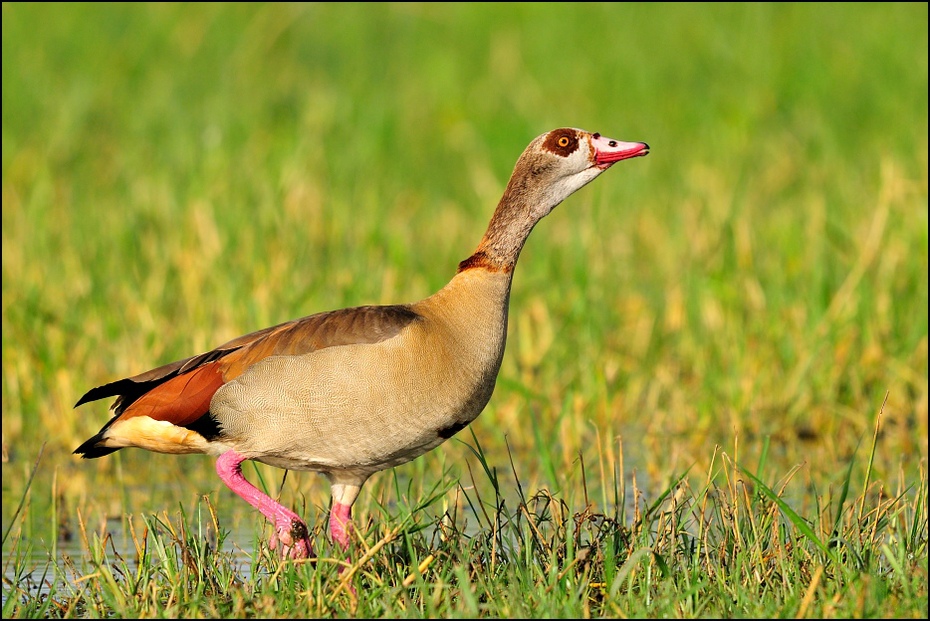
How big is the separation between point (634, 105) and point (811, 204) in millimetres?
2965

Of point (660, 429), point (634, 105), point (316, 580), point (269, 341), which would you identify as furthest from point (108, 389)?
point (634, 105)

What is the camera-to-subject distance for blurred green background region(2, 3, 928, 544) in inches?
289

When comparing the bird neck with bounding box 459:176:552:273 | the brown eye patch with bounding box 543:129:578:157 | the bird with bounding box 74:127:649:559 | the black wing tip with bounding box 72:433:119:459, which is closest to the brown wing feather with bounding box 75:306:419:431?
the bird with bounding box 74:127:649:559

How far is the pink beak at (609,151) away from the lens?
17.6ft

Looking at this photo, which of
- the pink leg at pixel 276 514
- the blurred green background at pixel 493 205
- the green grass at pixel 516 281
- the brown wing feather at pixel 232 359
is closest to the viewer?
the green grass at pixel 516 281

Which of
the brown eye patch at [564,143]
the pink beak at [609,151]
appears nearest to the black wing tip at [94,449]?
the brown eye patch at [564,143]

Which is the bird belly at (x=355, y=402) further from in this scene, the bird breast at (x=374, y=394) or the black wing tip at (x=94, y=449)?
the black wing tip at (x=94, y=449)

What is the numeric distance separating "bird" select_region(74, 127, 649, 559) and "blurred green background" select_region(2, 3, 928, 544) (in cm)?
57

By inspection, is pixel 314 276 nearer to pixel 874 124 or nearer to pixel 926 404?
pixel 926 404

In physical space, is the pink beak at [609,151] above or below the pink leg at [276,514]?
above

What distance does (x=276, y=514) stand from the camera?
502 cm

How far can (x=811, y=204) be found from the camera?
10.4 metres

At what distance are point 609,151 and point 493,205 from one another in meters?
4.99

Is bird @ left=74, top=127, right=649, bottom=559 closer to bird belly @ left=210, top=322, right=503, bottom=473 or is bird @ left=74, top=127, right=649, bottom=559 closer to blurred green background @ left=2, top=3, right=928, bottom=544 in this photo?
bird belly @ left=210, top=322, right=503, bottom=473
